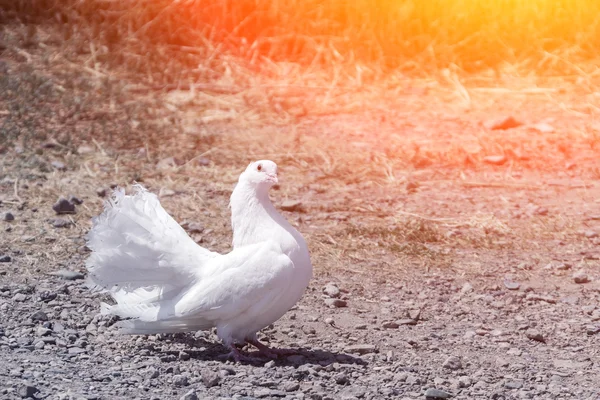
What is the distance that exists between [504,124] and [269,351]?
5836mm

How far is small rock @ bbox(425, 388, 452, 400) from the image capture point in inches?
211

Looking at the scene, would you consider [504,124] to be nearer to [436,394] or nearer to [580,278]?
[580,278]

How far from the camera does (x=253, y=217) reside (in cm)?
599

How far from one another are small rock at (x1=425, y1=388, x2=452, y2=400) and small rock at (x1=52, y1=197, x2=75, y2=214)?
4291 millimetres

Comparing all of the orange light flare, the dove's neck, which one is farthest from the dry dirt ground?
the dove's neck

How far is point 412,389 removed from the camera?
5484 mm

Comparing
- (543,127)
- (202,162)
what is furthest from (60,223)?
(543,127)

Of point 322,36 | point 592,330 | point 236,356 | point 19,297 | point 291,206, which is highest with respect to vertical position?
point 322,36

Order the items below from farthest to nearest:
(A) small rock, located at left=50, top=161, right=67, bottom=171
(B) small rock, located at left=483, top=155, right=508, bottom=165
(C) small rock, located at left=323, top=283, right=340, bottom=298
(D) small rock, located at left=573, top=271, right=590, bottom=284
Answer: (B) small rock, located at left=483, top=155, right=508, bottom=165 < (A) small rock, located at left=50, top=161, right=67, bottom=171 < (D) small rock, located at left=573, top=271, right=590, bottom=284 < (C) small rock, located at left=323, top=283, right=340, bottom=298

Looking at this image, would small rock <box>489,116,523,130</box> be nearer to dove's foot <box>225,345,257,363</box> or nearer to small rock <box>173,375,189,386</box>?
dove's foot <box>225,345,257,363</box>

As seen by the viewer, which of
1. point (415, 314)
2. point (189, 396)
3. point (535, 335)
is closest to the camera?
point (189, 396)

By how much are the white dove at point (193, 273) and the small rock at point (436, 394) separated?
0.91 metres

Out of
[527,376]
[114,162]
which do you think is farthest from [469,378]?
[114,162]

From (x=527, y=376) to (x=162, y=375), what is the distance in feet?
6.46
